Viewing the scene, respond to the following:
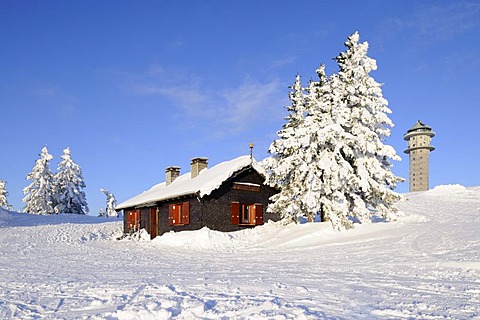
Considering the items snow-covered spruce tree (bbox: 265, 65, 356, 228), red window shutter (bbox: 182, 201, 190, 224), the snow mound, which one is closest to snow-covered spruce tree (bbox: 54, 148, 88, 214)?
red window shutter (bbox: 182, 201, 190, 224)

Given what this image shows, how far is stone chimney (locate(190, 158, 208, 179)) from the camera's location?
3067cm

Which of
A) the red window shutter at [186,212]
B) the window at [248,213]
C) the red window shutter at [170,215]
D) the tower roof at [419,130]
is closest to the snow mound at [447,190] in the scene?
the tower roof at [419,130]

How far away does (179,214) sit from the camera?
27.1 m

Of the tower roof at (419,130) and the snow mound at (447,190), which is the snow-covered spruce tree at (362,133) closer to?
the snow mound at (447,190)

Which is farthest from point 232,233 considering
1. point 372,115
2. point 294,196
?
point 372,115

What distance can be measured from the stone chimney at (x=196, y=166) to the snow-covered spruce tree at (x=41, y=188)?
2747cm

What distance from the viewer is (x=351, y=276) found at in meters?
10.2

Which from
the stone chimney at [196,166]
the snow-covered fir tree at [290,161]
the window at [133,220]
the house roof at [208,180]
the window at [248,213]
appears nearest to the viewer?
the snow-covered fir tree at [290,161]

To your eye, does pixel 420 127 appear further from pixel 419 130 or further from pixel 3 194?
pixel 3 194

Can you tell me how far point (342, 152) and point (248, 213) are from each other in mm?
7551

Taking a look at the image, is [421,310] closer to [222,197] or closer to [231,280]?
[231,280]

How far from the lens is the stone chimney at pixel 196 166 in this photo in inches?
1207

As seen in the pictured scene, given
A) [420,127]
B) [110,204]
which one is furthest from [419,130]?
[110,204]

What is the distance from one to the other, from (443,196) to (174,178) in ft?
124
